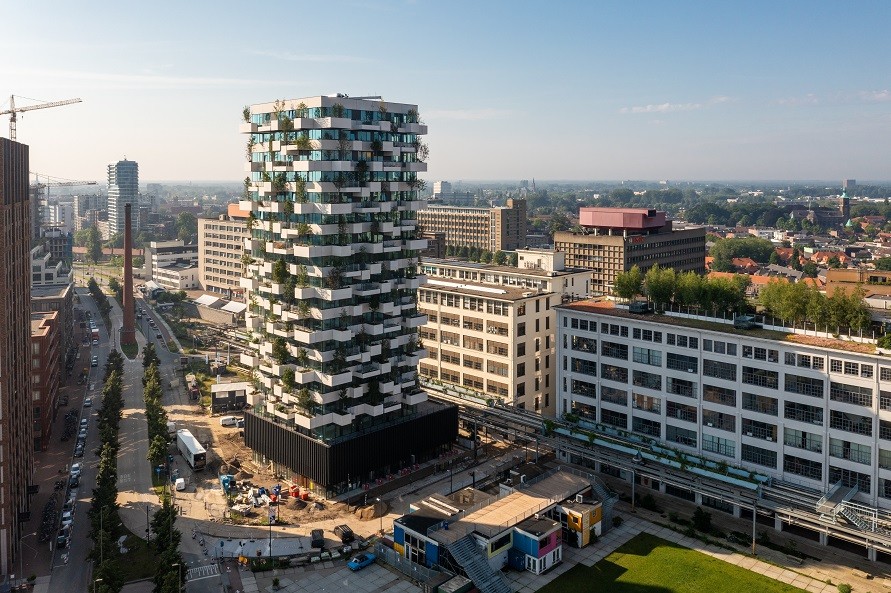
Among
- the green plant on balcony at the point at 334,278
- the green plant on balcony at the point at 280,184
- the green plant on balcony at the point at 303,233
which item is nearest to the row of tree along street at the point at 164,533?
the green plant on balcony at the point at 334,278

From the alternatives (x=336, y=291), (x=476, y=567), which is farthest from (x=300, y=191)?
(x=476, y=567)

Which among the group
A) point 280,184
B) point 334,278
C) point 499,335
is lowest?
point 499,335

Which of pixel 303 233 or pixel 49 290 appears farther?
pixel 49 290

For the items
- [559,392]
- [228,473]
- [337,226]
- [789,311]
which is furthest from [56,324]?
[789,311]

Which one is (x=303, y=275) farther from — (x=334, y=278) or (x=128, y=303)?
(x=128, y=303)

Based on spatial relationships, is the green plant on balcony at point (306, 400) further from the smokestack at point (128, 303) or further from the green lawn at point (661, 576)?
the smokestack at point (128, 303)

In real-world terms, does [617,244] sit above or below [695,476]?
above
